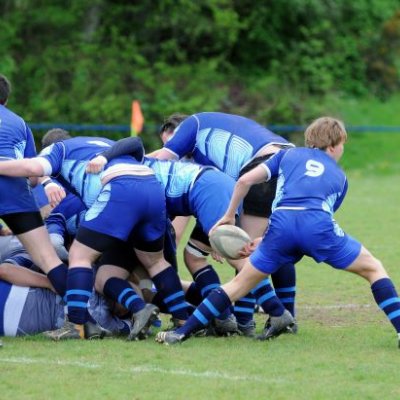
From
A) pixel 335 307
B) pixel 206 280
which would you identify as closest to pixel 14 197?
pixel 206 280

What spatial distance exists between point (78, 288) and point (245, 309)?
1207mm

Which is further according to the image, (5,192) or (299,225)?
(5,192)

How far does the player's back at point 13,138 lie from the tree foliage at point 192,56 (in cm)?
1476

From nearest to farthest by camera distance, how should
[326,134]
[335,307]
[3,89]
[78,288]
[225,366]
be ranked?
1. [225,366]
2. [326,134]
3. [78,288]
4. [3,89]
5. [335,307]

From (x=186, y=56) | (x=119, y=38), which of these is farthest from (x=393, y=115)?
(x=119, y=38)

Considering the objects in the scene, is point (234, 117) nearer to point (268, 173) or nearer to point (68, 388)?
point (268, 173)

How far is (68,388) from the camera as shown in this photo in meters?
5.59

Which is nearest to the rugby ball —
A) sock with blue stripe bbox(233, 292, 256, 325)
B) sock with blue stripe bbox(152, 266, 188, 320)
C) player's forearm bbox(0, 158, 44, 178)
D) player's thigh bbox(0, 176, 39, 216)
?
sock with blue stripe bbox(152, 266, 188, 320)

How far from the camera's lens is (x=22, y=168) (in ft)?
23.0

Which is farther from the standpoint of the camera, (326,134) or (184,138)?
(184,138)

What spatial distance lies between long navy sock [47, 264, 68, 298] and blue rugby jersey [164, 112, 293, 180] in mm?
1196

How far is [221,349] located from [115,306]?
3.40ft

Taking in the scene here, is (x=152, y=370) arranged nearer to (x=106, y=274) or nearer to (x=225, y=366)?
(x=225, y=366)

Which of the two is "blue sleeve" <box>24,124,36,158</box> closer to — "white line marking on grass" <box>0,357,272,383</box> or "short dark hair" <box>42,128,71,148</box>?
"short dark hair" <box>42,128,71,148</box>
